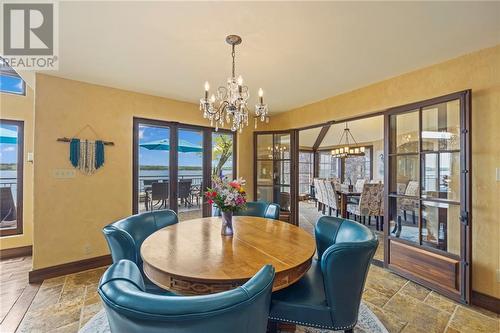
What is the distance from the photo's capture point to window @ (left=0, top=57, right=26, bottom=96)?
344cm

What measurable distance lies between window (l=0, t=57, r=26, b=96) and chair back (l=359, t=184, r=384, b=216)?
644 centimetres

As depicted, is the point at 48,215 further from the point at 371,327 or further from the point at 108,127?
the point at 371,327

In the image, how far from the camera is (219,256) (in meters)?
1.55

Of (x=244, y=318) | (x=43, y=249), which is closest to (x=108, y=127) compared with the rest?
(x=43, y=249)

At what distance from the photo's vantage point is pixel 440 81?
258 cm

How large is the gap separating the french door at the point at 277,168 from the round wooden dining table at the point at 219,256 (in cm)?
252

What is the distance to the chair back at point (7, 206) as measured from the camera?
11.7ft

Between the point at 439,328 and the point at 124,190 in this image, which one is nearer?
the point at 439,328

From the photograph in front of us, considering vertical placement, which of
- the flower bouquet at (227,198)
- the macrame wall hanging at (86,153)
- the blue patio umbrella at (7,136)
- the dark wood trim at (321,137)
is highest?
the dark wood trim at (321,137)

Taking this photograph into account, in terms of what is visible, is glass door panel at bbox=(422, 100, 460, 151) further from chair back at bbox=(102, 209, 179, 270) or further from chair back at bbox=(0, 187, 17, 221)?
chair back at bbox=(0, 187, 17, 221)

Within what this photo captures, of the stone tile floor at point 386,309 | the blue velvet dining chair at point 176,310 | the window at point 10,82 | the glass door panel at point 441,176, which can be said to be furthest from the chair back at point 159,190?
the glass door panel at point 441,176

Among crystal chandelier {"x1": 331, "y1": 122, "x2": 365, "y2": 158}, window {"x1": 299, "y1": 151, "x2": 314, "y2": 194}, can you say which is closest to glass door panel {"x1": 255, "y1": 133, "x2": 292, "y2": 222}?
crystal chandelier {"x1": 331, "y1": 122, "x2": 365, "y2": 158}

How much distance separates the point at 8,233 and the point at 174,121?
313cm

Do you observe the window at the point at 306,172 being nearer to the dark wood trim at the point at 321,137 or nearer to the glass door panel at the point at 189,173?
the dark wood trim at the point at 321,137
